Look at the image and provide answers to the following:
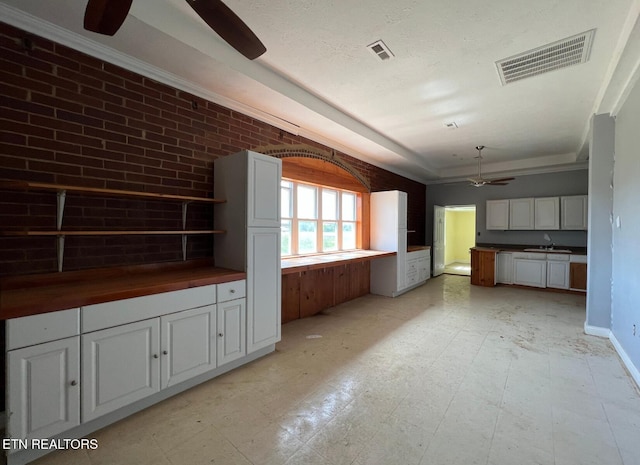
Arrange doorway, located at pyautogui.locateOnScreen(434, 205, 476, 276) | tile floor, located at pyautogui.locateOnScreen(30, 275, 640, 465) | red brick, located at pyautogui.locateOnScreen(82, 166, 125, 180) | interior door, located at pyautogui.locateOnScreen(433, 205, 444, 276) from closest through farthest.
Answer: tile floor, located at pyautogui.locateOnScreen(30, 275, 640, 465) < red brick, located at pyautogui.locateOnScreen(82, 166, 125, 180) < interior door, located at pyautogui.locateOnScreen(433, 205, 444, 276) < doorway, located at pyautogui.locateOnScreen(434, 205, 476, 276)

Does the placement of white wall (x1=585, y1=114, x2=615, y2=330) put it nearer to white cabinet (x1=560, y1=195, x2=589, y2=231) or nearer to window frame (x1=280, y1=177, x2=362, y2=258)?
white cabinet (x1=560, y1=195, x2=589, y2=231)

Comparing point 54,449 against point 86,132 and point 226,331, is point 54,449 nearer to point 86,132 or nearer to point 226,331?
point 226,331

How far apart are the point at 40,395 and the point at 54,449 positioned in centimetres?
39

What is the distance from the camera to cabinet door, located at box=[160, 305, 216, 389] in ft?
7.06

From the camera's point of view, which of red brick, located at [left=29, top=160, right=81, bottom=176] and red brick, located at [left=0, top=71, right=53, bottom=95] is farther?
red brick, located at [left=29, top=160, right=81, bottom=176]

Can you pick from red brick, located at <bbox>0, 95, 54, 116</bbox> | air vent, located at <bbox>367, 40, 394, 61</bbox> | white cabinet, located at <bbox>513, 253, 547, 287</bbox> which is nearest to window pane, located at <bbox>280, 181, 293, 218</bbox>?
air vent, located at <bbox>367, 40, 394, 61</bbox>

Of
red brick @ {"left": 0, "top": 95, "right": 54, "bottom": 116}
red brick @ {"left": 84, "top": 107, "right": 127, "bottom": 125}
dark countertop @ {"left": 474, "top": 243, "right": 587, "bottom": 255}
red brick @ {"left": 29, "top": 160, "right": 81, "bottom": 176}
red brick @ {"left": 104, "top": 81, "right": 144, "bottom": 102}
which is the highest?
red brick @ {"left": 104, "top": 81, "right": 144, "bottom": 102}

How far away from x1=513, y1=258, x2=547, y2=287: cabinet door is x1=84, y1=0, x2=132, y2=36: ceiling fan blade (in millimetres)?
7598

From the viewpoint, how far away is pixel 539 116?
3.97 meters

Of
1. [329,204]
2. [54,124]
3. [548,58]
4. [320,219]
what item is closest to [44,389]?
[54,124]

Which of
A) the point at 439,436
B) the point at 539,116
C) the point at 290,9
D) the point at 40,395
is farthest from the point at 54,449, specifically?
the point at 539,116

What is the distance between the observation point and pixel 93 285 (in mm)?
2027

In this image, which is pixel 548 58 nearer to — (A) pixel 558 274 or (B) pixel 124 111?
(B) pixel 124 111

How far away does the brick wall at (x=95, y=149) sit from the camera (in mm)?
1924
